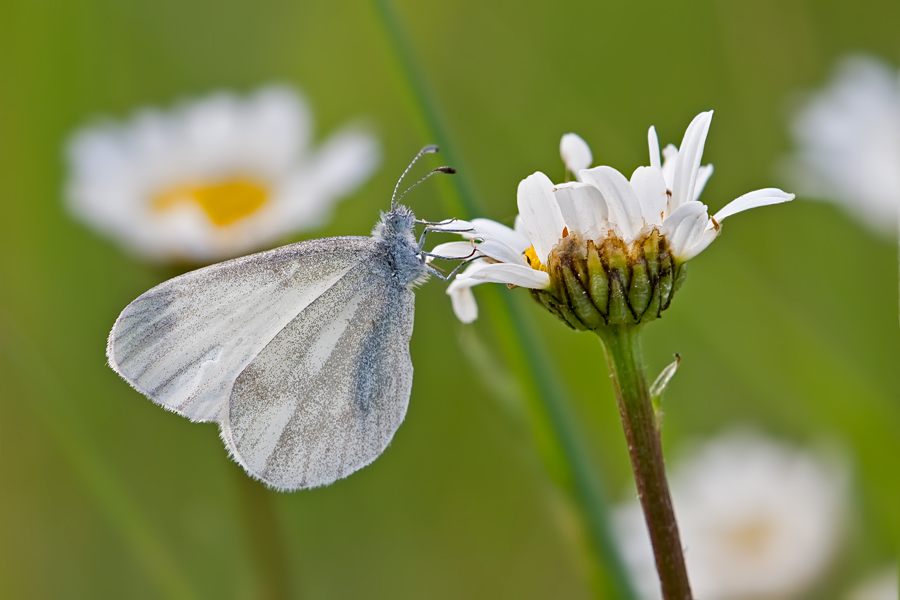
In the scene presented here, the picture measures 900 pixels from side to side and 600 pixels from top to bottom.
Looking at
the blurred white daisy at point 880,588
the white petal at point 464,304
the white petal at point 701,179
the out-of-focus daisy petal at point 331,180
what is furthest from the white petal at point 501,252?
the out-of-focus daisy petal at point 331,180

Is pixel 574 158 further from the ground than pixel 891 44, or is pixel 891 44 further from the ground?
pixel 891 44

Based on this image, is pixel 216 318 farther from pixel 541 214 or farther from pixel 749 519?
pixel 749 519

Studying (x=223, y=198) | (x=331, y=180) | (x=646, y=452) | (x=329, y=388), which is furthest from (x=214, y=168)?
(x=646, y=452)

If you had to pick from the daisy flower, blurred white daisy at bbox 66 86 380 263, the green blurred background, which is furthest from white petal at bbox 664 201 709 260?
blurred white daisy at bbox 66 86 380 263

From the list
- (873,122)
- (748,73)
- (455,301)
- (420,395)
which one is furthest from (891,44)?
(455,301)

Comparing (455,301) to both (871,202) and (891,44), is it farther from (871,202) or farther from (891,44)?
(891,44)

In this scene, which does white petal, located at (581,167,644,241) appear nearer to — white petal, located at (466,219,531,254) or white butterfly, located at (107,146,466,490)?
white petal, located at (466,219,531,254)

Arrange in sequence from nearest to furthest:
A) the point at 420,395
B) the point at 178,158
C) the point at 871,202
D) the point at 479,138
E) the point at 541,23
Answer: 1. the point at 871,202
2. the point at 420,395
3. the point at 178,158
4. the point at 479,138
5. the point at 541,23
